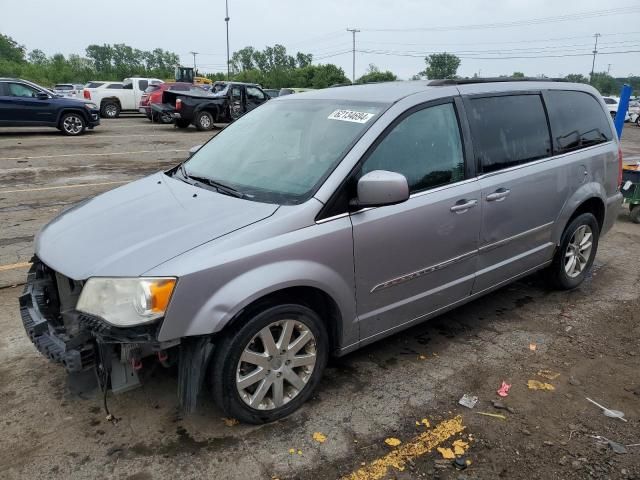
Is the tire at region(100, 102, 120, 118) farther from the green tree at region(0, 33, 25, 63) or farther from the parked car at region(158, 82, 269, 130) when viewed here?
the green tree at region(0, 33, 25, 63)

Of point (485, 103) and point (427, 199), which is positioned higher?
point (485, 103)

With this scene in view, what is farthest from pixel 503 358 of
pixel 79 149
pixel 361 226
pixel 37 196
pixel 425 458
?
pixel 79 149

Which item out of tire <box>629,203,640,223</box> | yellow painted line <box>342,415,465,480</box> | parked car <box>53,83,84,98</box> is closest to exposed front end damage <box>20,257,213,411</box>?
yellow painted line <box>342,415,465,480</box>

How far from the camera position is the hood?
2.46 meters

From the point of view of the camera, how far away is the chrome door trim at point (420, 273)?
10.00ft

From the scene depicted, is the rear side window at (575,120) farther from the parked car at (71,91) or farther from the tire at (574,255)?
the parked car at (71,91)

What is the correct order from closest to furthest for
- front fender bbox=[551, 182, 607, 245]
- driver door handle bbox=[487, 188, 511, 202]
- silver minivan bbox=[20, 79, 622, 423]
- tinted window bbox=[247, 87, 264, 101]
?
silver minivan bbox=[20, 79, 622, 423], driver door handle bbox=[487, 188, 511, 202], front fender bbox=[551, 182, 607, 245], tinted window bbox=[247, 87, 264, 101]

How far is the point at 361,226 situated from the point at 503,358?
1.49 metres

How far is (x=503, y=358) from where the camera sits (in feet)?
11.5

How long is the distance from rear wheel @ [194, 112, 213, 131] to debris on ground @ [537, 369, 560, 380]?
16846 mm

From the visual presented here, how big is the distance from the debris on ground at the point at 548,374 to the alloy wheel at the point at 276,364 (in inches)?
60.2

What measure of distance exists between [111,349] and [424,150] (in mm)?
2129

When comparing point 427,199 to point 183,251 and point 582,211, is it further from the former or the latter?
point 582,211

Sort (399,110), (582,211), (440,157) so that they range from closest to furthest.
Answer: (399,110) < (440,157) < (582,211)
